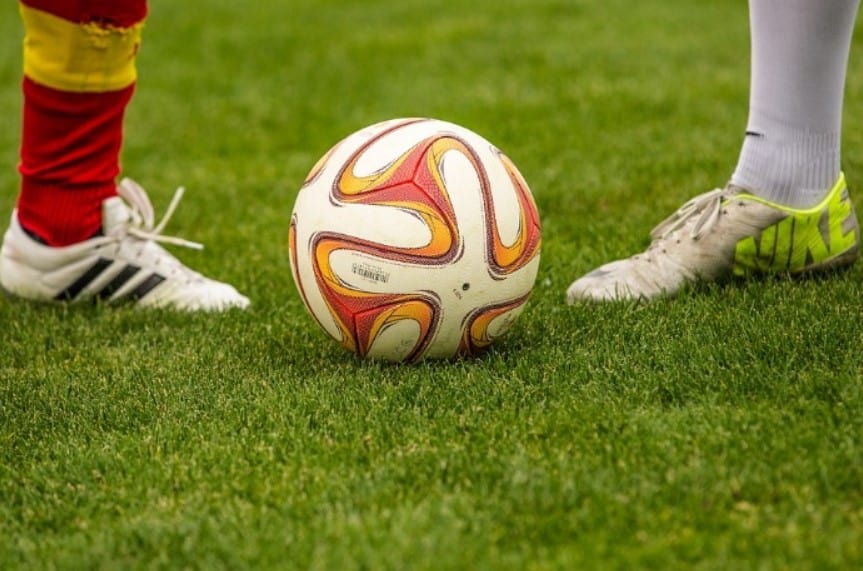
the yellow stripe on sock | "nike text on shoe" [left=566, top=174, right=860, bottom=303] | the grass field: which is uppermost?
the yellow stripe on sock

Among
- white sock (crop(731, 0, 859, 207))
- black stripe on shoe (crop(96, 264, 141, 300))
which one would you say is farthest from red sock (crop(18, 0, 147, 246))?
white sock (crop(731, 0, 859, 207))

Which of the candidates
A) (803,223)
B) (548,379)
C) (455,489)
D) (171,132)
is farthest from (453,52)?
(455,489)

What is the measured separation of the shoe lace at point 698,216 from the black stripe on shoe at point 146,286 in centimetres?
139

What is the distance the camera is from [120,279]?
3.48 metres

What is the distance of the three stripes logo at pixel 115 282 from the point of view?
3.47 meters

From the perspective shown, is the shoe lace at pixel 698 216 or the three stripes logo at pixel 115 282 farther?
the three stripes logo at pixel 115 282

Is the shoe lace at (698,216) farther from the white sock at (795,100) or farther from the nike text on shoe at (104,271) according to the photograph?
the nike text on shoe at (104,271)

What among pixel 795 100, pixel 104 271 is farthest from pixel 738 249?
pixel 104 271

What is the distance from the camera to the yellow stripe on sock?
326 cm

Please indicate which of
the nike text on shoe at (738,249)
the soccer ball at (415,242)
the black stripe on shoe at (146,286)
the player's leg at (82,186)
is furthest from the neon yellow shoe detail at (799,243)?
the black stripe on shoe at (146,286)

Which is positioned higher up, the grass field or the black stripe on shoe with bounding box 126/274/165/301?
the grass field

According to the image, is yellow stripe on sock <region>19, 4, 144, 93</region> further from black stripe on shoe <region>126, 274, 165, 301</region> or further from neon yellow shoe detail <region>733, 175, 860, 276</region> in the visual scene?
neon yellow shoe detail <region>733, 175, 860, 276</region>

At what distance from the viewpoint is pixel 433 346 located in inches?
102

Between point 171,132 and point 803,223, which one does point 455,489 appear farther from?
point 171,132
